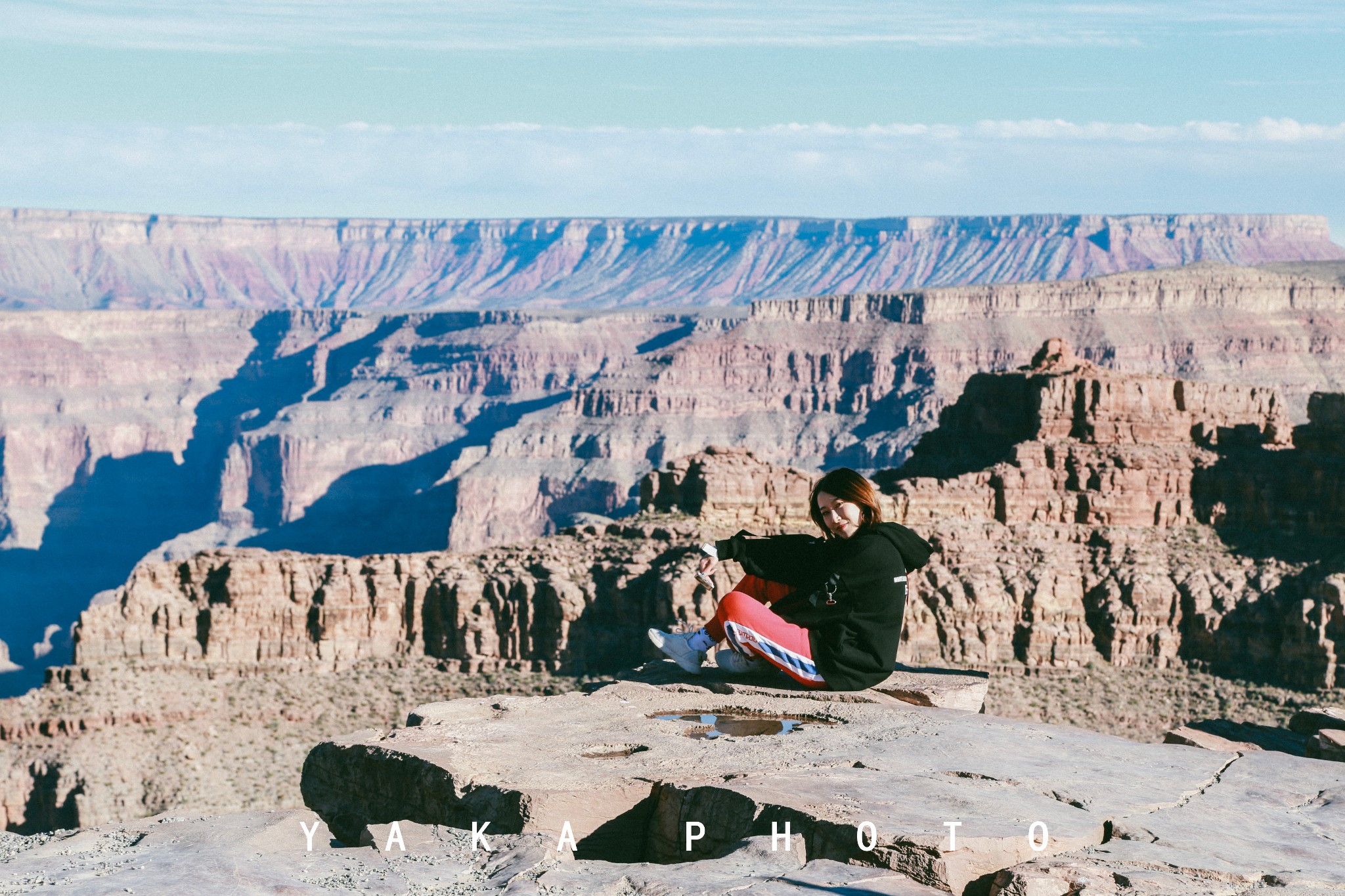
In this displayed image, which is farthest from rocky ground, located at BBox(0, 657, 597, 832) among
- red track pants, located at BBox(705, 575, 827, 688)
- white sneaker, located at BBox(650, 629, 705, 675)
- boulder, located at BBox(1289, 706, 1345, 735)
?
red track pants, located at BBox(705, 575, 827, 688)

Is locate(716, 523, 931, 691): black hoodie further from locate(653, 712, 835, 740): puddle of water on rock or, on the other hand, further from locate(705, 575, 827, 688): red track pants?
locate(653, 712, 835, 740): puddle of water on rock

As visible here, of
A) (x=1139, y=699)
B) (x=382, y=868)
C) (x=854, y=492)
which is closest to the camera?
(x=382, y=868)

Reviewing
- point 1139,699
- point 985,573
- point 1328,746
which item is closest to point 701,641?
point 1328,746

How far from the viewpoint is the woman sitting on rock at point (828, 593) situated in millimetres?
16703

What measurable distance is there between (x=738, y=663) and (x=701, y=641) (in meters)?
0.49

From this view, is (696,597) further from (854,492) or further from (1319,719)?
(854,492)

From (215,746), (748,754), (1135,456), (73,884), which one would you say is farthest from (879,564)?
(1135,456)

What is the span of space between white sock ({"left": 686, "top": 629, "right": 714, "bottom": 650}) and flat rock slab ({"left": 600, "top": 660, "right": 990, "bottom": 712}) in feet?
1.60

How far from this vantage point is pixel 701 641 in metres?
18.3

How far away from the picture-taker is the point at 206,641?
60.3 m

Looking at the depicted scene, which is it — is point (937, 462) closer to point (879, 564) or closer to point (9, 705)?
point (9, 705)

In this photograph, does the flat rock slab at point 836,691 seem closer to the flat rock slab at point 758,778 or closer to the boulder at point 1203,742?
the flat rock slab at point 758,778

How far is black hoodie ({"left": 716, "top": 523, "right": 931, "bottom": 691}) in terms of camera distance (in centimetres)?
1673

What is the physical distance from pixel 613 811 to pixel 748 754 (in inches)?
66.4
